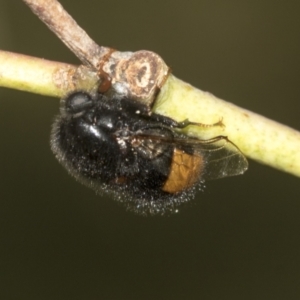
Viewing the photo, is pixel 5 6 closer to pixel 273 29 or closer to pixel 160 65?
pixel 273 29

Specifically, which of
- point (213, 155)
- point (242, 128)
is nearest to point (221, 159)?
point (213, 155)

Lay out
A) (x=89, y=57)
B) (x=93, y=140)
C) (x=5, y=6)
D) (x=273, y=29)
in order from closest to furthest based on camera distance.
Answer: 1. (x=89, y=57)
2. (x=93, y=140)
3. (x=5, y=6)
4. (x=273, y=29)

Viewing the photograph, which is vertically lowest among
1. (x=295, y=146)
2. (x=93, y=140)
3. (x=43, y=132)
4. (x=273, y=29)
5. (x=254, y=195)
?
(x=93, y=140)

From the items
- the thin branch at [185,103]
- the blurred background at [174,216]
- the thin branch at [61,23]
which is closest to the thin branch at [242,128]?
the thin branch at [185,103]

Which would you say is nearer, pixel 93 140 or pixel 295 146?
pixel 295 146

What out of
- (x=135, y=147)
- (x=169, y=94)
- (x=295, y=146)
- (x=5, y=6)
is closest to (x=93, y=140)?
(x=135, y=147)

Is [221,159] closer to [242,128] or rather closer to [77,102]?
[242,128]

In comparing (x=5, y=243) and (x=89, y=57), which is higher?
(x=5, y=243)

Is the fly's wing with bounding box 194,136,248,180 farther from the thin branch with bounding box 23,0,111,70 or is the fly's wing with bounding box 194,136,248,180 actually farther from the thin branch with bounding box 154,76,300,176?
the thin branch with bounding box 23,0,111,70
